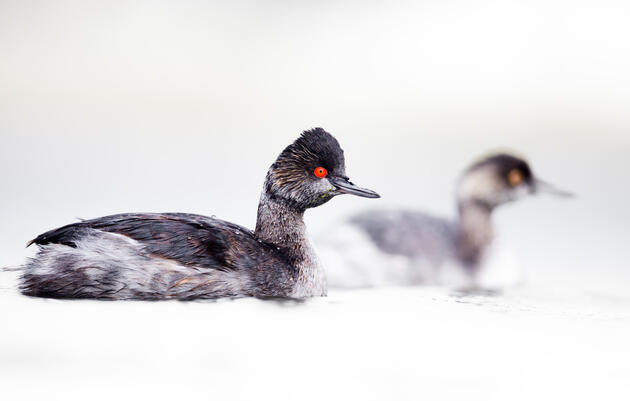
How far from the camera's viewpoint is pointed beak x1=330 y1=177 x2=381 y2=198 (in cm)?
485

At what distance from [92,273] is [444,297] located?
6.90 ft

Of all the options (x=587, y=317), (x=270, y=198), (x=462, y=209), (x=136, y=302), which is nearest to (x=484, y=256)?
(x=462, y=209)

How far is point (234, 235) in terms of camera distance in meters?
4.81

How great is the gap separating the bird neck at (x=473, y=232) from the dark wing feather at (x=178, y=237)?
7.09ft

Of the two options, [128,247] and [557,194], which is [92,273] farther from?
[557,194]

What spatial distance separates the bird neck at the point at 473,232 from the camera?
655cm

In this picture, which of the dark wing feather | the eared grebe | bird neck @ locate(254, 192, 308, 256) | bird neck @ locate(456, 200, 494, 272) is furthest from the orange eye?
bird neck @ locate(456, 200, 494, 272)

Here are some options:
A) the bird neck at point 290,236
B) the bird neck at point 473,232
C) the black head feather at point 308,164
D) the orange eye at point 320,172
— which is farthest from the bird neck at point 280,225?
the bird neck at point 473,232

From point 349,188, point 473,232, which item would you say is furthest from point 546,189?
point 349,188

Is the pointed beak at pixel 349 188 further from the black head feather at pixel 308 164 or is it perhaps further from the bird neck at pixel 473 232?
the bird neck at pixel 473 232

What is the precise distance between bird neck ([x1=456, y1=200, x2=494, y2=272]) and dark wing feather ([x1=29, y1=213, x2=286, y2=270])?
2.16m

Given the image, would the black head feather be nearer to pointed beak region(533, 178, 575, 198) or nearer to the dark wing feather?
the dark wing feather

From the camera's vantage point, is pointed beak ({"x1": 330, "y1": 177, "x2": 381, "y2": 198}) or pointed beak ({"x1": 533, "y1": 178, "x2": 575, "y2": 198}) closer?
pointed beak ({"x1": 330, "y1": 177, "x2": 381, "y2": 198})

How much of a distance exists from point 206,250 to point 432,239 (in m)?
2.30
